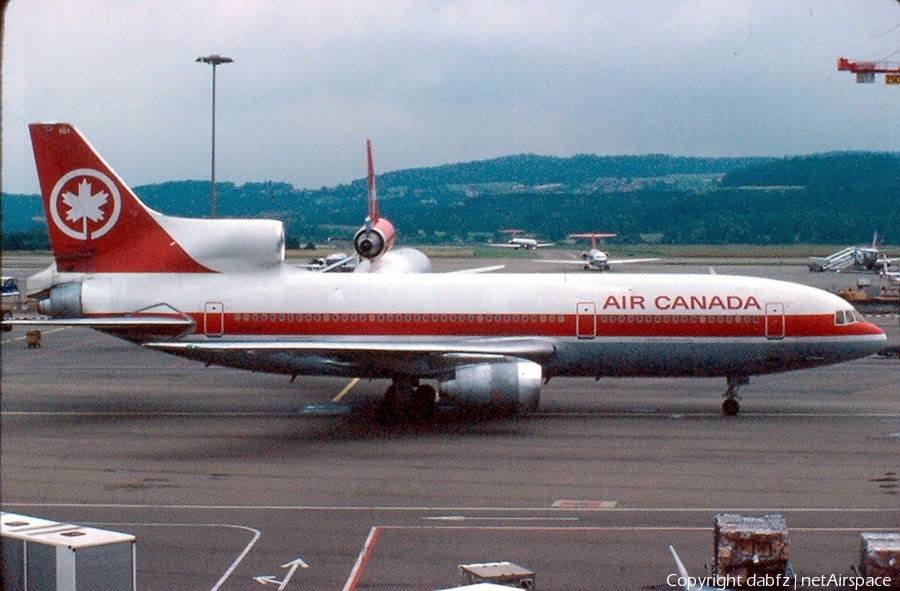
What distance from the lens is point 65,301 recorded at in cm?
3531

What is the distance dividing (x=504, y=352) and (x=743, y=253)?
136383mm

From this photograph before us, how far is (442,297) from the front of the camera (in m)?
35.5

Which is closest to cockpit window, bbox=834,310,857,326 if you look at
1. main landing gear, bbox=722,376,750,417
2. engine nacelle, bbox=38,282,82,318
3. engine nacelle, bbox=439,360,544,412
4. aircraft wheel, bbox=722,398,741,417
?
main landing gear, bbox=722,376,750,417

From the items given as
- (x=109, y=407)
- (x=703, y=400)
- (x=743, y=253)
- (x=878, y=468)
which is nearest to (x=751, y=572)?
(x=878, y=468)

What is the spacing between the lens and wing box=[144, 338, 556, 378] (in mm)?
32781

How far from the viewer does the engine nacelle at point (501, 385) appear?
31.9 metres

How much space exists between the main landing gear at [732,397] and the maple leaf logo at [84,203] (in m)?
20.1

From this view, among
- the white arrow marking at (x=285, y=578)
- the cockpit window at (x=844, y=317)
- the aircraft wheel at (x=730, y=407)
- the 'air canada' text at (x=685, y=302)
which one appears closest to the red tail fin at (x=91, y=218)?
the 'air canada' text at (x=685, y=302)

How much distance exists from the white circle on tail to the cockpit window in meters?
22.4

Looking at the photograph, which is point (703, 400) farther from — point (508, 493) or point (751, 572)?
point (751, 572)

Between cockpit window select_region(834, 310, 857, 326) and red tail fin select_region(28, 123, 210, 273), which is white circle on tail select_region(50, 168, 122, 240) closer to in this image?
red tail fin select_region(28, 123, 210, 273)

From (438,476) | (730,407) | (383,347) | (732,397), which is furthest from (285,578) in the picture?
(732,397)

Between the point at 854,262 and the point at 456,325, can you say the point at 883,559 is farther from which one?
the point at 854,262

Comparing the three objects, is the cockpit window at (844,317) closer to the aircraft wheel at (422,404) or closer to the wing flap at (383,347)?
the wing flap at (383,347)
